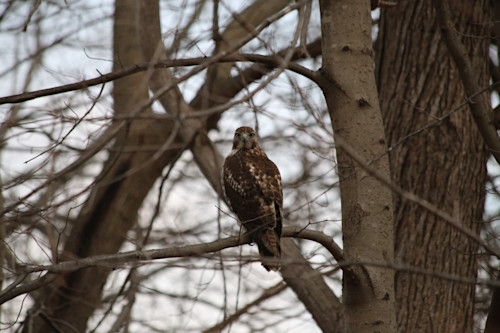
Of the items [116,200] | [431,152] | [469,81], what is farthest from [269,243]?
[116,200]

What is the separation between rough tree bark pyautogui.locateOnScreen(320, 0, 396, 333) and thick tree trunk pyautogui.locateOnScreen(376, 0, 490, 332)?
0.82 m

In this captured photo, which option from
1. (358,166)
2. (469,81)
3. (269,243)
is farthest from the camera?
(269,243)

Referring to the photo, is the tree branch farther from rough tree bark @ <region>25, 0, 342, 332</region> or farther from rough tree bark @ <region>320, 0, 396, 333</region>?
rough tree bark @ <region>25, 0, 342, 332</region>

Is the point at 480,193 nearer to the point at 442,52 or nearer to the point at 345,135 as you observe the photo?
the point at 442,52

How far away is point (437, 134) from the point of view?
5.25 m

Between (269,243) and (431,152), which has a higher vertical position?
(431,152)

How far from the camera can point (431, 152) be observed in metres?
5.22

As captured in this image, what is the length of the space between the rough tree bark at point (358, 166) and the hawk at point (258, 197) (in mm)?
944

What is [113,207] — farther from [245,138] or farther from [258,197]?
[258,197]

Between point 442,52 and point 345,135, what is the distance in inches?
80.4

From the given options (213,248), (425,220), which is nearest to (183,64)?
(213,248)

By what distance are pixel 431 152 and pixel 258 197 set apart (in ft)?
5.16

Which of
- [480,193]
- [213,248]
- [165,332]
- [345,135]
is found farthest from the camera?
[165,332]

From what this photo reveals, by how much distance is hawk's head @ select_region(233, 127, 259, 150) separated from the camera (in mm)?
6070
